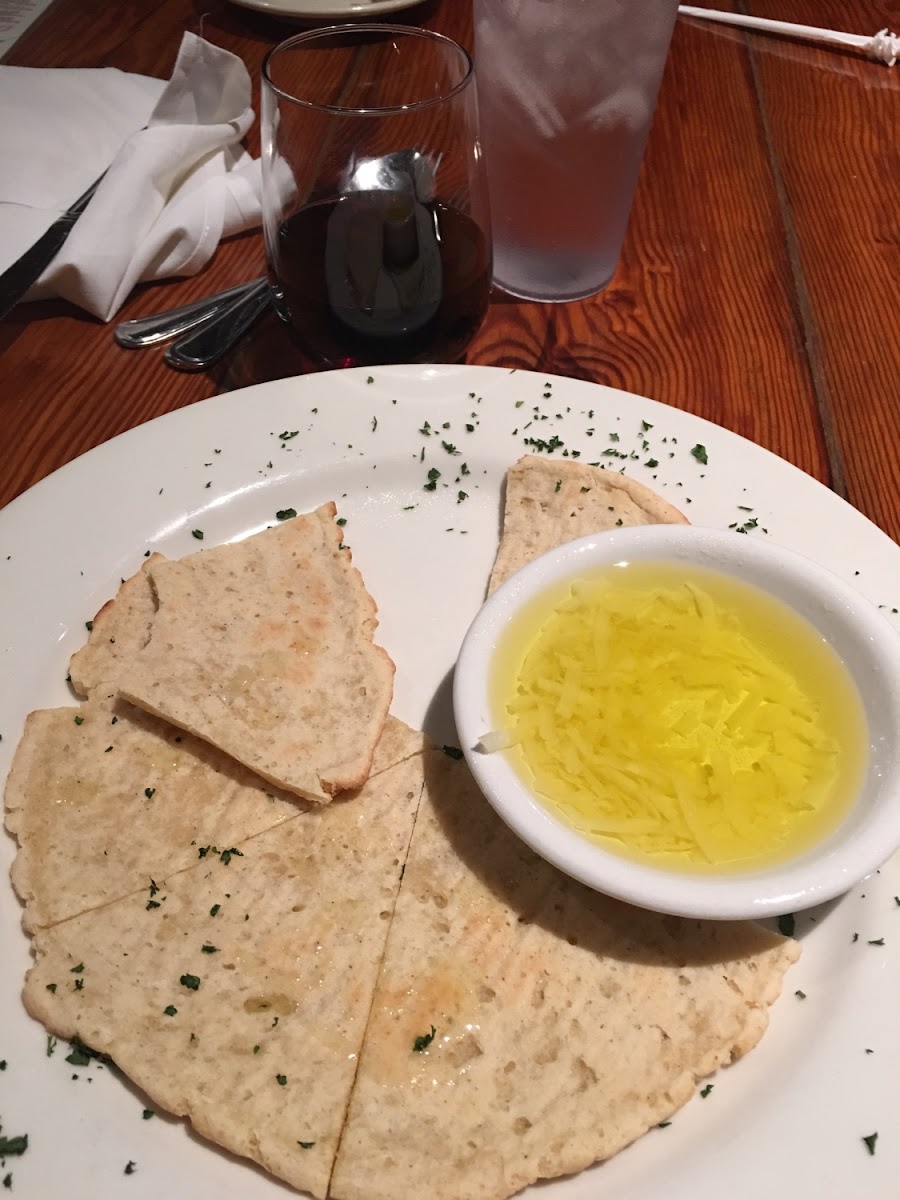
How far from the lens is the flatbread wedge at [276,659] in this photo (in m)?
1.76

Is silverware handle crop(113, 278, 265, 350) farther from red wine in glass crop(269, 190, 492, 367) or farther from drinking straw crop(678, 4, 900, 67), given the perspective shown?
drinking straw crop(678, 4, 900, 67)

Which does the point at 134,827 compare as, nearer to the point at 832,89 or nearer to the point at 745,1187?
the point at 745,1187

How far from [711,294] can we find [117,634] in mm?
2052

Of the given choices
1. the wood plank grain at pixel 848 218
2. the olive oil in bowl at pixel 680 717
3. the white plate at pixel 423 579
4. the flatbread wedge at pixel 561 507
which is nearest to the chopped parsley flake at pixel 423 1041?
the white plate at pixel 423 579

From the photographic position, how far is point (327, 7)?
360cm

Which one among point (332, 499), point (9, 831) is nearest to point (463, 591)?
point (332, 499)

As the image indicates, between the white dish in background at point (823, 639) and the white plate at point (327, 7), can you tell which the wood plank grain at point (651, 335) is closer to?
the white plate at point (327, 7)

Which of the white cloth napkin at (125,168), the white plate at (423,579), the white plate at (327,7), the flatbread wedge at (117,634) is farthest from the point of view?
the white plate at (327,7)

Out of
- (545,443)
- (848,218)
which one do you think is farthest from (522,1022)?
(848,218)

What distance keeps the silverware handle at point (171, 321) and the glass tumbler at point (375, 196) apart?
402 millimetres

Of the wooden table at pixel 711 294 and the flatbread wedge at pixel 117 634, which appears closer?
the flatbread wedge at pixel 117 634

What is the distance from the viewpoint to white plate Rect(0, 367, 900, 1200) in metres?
1.35

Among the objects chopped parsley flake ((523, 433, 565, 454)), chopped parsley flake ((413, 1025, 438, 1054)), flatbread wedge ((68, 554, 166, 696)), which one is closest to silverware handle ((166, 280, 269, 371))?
flatbread wedge ((68, 554, 166, 696))

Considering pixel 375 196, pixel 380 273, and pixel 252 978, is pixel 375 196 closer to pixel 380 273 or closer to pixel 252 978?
pixel 380 273
